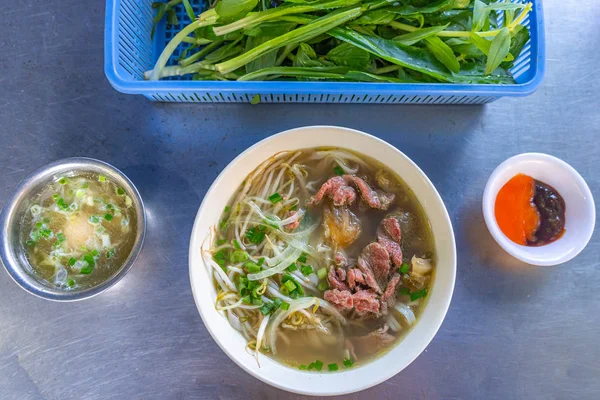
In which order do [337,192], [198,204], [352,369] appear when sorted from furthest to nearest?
[198,204], [337,192], [352,369]

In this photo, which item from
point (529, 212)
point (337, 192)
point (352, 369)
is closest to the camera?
point (352, 369)

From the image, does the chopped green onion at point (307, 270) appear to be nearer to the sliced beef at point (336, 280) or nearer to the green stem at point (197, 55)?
the sliced beef at point (336, 280)

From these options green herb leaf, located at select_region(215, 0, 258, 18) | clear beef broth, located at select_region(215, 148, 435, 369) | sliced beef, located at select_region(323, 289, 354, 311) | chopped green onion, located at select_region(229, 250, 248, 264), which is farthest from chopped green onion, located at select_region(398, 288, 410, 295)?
green herb leaf, located at select_region(215, 0, 258, 18)

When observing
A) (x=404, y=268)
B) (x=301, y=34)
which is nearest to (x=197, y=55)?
(x=301, y=34)

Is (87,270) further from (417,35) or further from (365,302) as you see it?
(417,35)

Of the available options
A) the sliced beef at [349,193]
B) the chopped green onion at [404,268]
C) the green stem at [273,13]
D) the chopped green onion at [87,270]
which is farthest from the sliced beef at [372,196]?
the chopped green onion at [87,270]

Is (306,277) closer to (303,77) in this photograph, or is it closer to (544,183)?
(303,77)
